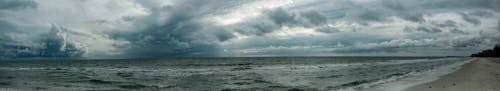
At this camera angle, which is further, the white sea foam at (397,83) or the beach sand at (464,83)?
the white sea foam at (397,83)

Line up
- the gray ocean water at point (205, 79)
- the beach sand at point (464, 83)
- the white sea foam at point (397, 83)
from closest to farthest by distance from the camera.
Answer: the beach sand at point (464, 83)
the white sea foam at point (397, 83)
the gray ocean water at point (205, 79)

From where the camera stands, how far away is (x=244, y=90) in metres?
17.0

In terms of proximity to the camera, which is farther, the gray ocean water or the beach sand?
the gray ocean water

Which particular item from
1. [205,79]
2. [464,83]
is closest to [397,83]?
[464,83]

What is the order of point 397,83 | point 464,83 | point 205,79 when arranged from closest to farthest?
point 464,83
point 397,83
point 205,79

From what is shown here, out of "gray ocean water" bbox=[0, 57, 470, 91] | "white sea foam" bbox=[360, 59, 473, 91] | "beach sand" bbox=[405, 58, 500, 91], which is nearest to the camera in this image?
"beach sand" bbox=[405, 58, 500, 91]

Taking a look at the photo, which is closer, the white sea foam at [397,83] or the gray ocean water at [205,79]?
the white sea foam at [397,83]

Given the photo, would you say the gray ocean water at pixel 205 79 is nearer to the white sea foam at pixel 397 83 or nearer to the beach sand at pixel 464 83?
the white sea foam at pixel 397 83

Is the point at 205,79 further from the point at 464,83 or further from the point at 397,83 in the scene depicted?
the point at 464,83

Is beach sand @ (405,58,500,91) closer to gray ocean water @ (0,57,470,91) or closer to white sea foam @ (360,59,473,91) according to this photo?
white sea foam @ (360,59,473,91)

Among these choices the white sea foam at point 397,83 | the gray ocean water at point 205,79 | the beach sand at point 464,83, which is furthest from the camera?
the gray ocean water at point 205,79

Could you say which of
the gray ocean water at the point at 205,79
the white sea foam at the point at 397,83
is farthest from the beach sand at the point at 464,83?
the gray ocean water at the point at 205,79

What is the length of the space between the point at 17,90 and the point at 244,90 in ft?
38.7

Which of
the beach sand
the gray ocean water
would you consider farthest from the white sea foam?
the gray ocean water
